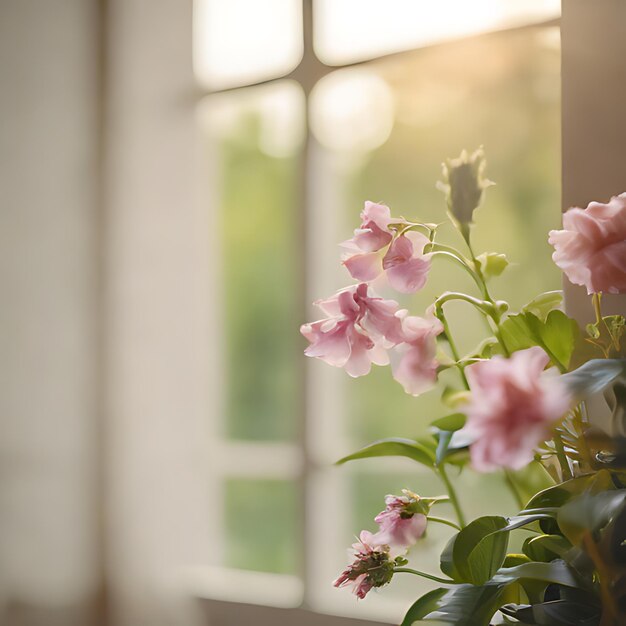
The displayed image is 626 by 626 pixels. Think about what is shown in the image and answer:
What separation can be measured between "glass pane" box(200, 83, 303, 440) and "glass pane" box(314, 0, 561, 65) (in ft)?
0.51

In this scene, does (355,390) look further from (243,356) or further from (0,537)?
(0,537)

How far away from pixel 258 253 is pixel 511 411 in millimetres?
1354

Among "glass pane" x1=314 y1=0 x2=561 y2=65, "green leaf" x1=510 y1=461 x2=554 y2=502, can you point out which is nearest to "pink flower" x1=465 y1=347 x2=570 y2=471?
"green leaf" x1=510 y1=461 x2=554 y2=502

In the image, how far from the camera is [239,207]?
2.05 m

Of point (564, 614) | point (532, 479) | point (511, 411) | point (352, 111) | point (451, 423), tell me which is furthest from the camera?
point (352, 111)

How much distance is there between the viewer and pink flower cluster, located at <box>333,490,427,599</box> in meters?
1.07

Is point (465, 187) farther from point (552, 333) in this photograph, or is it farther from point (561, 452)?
point (561, 452)

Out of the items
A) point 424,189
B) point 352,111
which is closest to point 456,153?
point 424,189

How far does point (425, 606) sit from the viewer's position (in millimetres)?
1027

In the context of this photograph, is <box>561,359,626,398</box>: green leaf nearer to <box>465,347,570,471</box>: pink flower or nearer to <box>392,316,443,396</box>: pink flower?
<box>465,347,570,471</box>: pink flower

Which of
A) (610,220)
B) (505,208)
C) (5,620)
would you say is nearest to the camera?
(610,220)

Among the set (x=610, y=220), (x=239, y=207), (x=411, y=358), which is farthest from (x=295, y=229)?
(x=610, y=220)

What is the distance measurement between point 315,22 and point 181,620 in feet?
4.68

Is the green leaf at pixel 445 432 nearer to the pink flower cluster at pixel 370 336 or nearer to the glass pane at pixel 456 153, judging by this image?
the pink flower cluster at pixel 370 336
